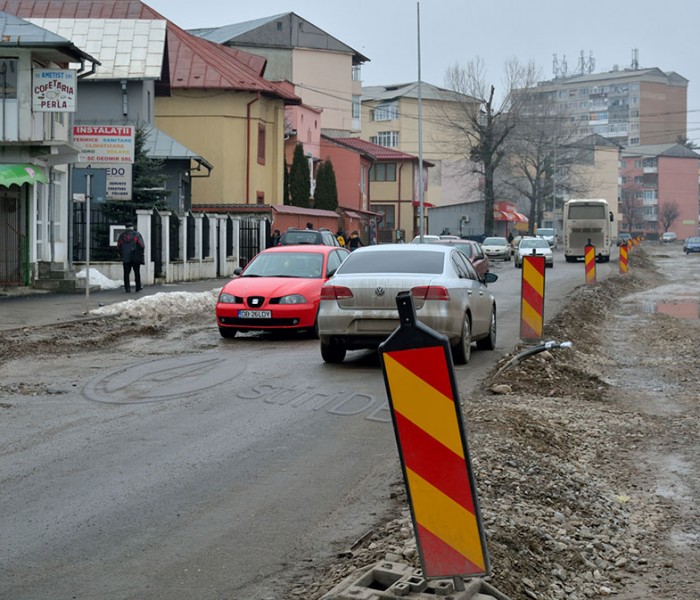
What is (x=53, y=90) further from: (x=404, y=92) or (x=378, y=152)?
(x=404, y=92)

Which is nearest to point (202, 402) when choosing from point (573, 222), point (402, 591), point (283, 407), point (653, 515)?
point (283, 407)

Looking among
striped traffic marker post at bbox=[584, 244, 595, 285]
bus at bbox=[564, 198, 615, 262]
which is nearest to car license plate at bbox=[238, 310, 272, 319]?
striped traffic marker post at bbox=[584, 244, 595, 285]

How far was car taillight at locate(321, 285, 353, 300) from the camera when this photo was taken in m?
14.2

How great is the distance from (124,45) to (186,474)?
40218 mm

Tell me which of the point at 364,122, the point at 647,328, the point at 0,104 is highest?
the point at 364,122

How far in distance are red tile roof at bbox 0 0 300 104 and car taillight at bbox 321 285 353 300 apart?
38.8 m

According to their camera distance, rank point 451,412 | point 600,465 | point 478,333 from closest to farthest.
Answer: point 451,412, point 600,465, point 478,333

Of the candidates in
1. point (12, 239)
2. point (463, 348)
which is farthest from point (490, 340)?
point (12, 239)

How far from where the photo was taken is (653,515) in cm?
715

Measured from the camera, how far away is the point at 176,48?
53969mm

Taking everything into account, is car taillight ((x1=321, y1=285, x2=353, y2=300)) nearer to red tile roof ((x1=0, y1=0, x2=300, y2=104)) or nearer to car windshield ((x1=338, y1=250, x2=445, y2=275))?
car windshield ((x1=338, y1=250, x2=445, y2=275))

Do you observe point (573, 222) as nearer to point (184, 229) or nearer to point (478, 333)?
point (184, 229)

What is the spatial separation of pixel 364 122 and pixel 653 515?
4174 inches

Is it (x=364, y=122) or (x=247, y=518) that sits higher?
(x=364, y=122)
